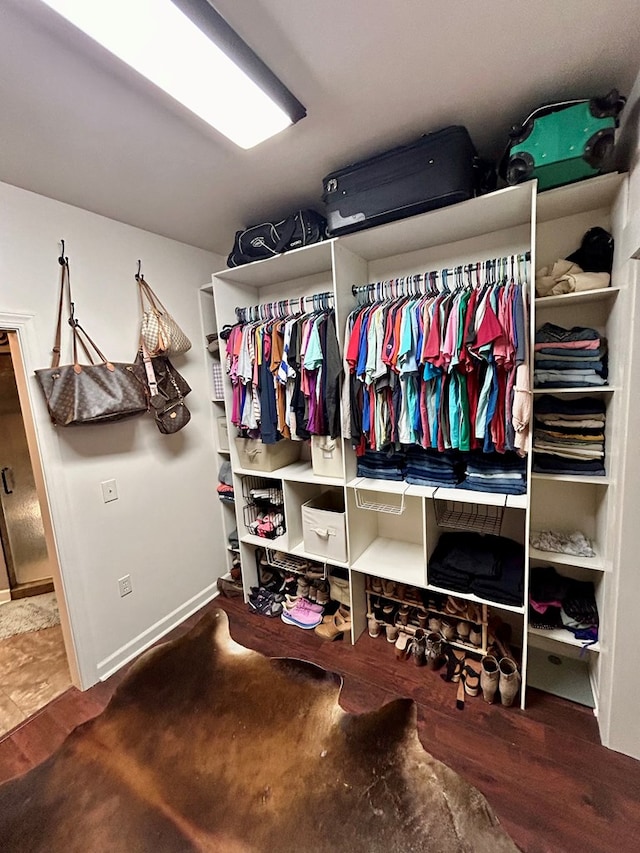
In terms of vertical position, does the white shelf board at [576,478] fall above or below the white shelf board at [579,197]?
below

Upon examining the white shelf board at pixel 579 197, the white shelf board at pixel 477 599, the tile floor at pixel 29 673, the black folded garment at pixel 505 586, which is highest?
the white shelf board at pixel 579 197

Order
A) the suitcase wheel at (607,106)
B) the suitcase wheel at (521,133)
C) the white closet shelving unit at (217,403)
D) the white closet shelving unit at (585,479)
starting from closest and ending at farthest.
A: the suitcase wheel at (607,106) < the suitcase wheel at (521,133) < the white closet shelving unit at (585,479) < the white closet shelving unit at (217,403)

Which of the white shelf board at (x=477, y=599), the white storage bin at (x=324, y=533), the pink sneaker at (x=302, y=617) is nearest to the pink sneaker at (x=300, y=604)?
the pink sneaker at (x=302, y=617)

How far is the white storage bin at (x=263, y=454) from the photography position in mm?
2346

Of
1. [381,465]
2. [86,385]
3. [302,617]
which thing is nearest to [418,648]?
[302,617]

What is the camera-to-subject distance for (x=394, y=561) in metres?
2.13

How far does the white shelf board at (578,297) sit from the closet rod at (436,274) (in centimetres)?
22

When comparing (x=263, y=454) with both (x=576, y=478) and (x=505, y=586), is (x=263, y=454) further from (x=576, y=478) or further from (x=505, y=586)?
(x=576, y=478)

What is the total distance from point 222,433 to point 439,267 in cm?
182

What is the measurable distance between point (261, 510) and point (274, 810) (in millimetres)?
1514

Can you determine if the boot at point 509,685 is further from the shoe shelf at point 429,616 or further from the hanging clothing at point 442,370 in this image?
the hanging clothing at point 442,370

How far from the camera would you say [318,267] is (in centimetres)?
223

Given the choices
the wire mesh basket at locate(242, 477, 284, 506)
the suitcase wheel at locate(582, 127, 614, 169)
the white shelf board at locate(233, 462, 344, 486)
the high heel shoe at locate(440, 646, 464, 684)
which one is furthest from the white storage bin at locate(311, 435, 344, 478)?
the suitcase wheel at locate(582, 127, 614, 169)

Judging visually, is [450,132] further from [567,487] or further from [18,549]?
[18,549]
